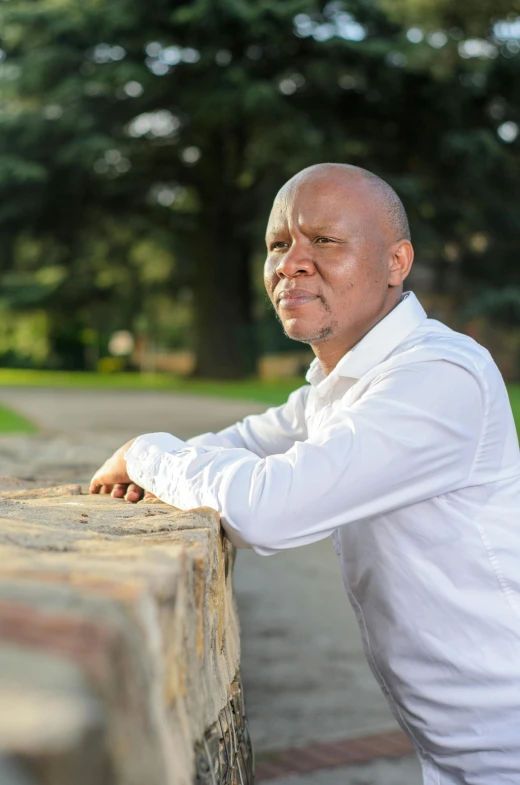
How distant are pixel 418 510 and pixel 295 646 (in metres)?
3.09

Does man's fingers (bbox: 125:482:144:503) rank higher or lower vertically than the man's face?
lower

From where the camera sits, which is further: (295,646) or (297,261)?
(295,646)

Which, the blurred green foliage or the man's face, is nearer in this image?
the man's face

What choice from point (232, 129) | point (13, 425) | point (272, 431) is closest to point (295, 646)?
point (272, 431)

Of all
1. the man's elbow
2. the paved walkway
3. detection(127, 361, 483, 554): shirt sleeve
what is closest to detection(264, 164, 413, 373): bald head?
detection(127, 361, 483, 554): shirt sleeve

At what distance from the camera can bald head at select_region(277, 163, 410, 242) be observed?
6.91ft

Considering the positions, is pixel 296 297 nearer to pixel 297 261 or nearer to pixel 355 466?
pixel 297 261

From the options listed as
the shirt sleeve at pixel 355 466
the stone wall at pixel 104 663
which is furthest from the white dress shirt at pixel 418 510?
the stone wall at pixel 104 663

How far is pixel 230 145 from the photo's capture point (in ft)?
65.1

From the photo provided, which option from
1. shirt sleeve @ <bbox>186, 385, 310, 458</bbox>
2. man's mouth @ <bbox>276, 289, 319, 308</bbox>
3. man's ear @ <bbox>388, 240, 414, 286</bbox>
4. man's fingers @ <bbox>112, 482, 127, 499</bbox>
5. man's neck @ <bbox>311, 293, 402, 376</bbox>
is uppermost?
man's ear @ <bbox>388, 240, 414, 286</bbox>

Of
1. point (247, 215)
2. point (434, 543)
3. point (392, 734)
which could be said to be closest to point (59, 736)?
point (434, 543)

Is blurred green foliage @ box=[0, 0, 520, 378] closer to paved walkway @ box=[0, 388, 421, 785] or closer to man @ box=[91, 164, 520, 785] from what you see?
paved walkway @ box=[0, 388, 421, 785]

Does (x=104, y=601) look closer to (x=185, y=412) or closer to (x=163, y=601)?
(x=163, y=601)

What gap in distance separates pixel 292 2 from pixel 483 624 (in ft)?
50.2
